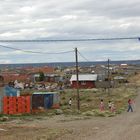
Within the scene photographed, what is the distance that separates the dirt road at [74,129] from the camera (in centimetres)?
2564

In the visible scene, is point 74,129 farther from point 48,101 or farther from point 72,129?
point 48,101

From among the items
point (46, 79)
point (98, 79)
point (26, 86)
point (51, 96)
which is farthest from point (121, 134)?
point (46, 79)

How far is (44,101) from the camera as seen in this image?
47.4 meters

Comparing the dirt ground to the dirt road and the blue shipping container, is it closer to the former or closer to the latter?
the dirt road

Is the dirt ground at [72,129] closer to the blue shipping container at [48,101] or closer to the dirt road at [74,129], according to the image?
the dirt road at [74,129]

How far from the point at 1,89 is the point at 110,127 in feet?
52.7

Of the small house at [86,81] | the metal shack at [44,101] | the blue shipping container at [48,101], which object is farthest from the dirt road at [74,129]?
the small house at [86,81]

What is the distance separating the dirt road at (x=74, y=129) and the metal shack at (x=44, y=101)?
8.09 m

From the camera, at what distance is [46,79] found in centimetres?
13238

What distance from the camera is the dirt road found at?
2564 centimetres

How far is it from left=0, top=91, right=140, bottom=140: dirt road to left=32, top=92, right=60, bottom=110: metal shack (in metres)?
8.09

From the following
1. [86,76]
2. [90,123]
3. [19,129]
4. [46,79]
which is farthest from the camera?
[46,79]

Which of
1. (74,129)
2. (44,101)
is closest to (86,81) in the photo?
(44,101)

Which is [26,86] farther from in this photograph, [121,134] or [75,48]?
[121,134]
